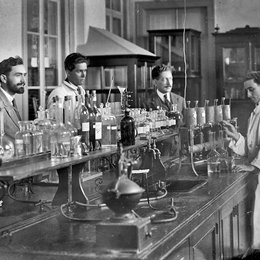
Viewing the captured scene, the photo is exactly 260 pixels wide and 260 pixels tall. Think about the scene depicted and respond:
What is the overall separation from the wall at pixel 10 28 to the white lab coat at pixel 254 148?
A: 2516 millimetres

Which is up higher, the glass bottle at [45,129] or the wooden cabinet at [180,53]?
the wooden cabinet at [180,53]

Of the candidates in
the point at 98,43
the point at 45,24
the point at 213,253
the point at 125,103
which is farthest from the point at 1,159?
the point at 98,43

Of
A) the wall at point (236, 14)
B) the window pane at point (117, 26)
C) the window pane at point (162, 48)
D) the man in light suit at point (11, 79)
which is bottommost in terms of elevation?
the man in light suit at point (11, 79)

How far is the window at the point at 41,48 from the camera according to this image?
21.9 ft

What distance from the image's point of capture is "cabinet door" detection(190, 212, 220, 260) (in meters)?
3.00

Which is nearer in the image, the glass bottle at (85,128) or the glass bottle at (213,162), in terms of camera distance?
the glass bottle at (85,128)

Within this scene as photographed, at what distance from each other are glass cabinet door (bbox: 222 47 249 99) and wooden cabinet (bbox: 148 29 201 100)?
445 millimetres

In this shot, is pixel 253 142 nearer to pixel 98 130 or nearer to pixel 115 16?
pixel 98 130

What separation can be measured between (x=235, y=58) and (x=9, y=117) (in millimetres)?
6301

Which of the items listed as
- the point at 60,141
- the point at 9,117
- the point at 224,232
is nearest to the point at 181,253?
the point at 60,141

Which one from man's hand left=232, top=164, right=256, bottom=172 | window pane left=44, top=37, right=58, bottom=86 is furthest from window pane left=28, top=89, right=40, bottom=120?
man's hand left=232, top=164, right=256, bottom=172

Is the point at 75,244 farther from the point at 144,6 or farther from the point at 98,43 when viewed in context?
the point at 144,6

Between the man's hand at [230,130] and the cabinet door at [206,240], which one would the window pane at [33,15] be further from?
the cabinet door at [206,240]

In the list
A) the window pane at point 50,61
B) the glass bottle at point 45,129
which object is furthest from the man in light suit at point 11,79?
the window pane at point 50,61
